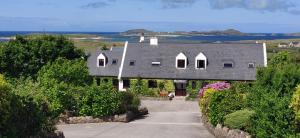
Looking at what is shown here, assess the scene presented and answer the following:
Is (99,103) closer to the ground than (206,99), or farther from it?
closer to the ground

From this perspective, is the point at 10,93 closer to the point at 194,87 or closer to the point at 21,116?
the point at 21,116

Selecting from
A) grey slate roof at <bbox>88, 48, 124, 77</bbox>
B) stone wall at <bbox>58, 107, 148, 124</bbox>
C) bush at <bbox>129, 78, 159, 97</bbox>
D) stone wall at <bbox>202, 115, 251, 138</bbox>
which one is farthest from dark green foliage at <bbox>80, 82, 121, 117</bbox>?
grey slate roof at <bbox>88, 48, 124, 77</bbox>

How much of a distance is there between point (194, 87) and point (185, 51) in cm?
463

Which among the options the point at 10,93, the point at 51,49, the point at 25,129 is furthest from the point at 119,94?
the point at 51,49

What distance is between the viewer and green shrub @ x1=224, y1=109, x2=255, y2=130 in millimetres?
23087

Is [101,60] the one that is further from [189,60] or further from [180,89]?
[189,60]

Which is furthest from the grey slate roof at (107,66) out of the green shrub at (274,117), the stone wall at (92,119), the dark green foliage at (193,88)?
the green shrub at (274,117)

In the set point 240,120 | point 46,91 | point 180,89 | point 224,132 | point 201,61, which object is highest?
point 201,61

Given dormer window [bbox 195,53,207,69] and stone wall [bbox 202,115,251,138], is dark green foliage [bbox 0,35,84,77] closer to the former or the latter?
dormer window [bbox 195,53,207,69]

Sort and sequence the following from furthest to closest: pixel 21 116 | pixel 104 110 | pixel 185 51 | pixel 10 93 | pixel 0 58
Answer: pixel 185 51 → pixel 0 58 → pixel 104 110 → pixel 21 116 → pixel 10 93

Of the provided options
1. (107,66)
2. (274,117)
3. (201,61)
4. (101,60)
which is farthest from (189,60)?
(274,117)

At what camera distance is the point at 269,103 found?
19.9 m

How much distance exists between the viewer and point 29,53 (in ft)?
192

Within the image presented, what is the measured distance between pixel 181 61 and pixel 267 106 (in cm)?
4158
